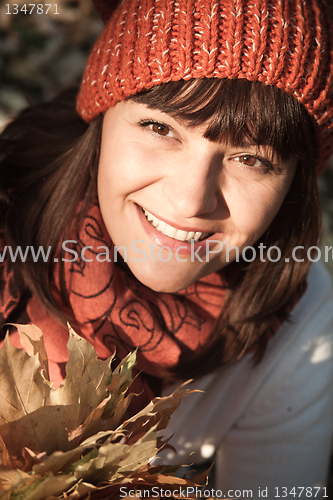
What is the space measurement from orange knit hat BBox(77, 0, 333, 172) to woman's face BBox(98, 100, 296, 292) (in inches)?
3.7

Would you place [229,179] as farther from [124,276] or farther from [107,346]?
[107,346]

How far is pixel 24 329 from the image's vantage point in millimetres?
725

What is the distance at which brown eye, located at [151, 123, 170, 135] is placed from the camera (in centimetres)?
96

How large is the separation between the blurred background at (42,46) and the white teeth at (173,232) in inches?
64.4

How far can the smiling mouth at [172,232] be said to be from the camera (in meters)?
1.05

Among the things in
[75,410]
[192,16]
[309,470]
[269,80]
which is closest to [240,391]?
[309,470]

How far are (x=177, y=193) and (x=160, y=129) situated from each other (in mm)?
159

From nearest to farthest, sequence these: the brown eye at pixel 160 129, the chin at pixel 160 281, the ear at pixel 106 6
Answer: the brown eye at pixel 160 129
the chin at pixel 160 281
the ear at pixel 106 6

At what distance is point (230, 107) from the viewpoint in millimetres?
886

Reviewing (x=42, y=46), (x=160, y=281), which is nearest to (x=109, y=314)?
(x=160, y=281)

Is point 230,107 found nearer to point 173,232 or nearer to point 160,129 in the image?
point 160,129

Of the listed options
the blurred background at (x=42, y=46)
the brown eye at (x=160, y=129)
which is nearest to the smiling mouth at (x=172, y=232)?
the brown eye at (x=160, y=129)

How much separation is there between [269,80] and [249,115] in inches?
3.1

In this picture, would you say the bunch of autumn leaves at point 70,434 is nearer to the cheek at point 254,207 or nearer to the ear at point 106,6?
the cheek at point 254,207
